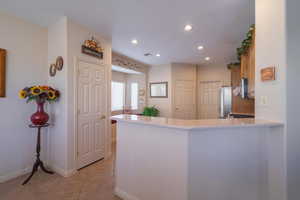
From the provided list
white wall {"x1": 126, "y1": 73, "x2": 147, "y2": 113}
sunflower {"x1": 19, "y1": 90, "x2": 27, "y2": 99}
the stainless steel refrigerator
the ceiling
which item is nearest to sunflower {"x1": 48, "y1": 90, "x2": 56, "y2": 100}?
sunflower {"x1": 19, "y1": 90, "x2": 27, "y2": 99}

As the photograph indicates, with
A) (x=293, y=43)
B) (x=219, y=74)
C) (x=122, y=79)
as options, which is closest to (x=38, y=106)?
(x=293, y=43)

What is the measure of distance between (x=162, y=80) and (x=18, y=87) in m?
4.18

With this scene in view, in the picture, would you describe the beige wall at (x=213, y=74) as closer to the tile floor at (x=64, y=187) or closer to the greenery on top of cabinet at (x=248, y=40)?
the greenery on top of cabinet at (x=248, y=40)

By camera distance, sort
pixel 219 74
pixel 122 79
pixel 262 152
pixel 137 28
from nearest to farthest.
→ pixel 262 152, pixel 137 28, pixel 219 74, pixel 122 79

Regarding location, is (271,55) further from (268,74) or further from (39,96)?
(39,96)

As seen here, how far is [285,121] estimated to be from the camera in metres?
1.44

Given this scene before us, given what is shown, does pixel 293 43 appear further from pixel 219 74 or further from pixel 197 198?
pixel 219 74

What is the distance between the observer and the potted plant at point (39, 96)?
223cm

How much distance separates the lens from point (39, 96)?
7.62ft

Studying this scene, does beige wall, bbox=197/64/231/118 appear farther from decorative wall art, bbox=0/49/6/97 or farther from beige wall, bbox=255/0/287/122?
decorative wall art, bbox=0/49/6/97

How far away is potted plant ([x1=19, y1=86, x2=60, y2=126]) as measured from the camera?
2.23m

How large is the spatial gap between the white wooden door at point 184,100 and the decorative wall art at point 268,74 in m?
3.86

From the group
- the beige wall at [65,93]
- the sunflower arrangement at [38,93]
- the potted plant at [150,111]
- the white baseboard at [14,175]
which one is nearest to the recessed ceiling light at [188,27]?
the beige wall at [65,93]

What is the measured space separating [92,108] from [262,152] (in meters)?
2.69
